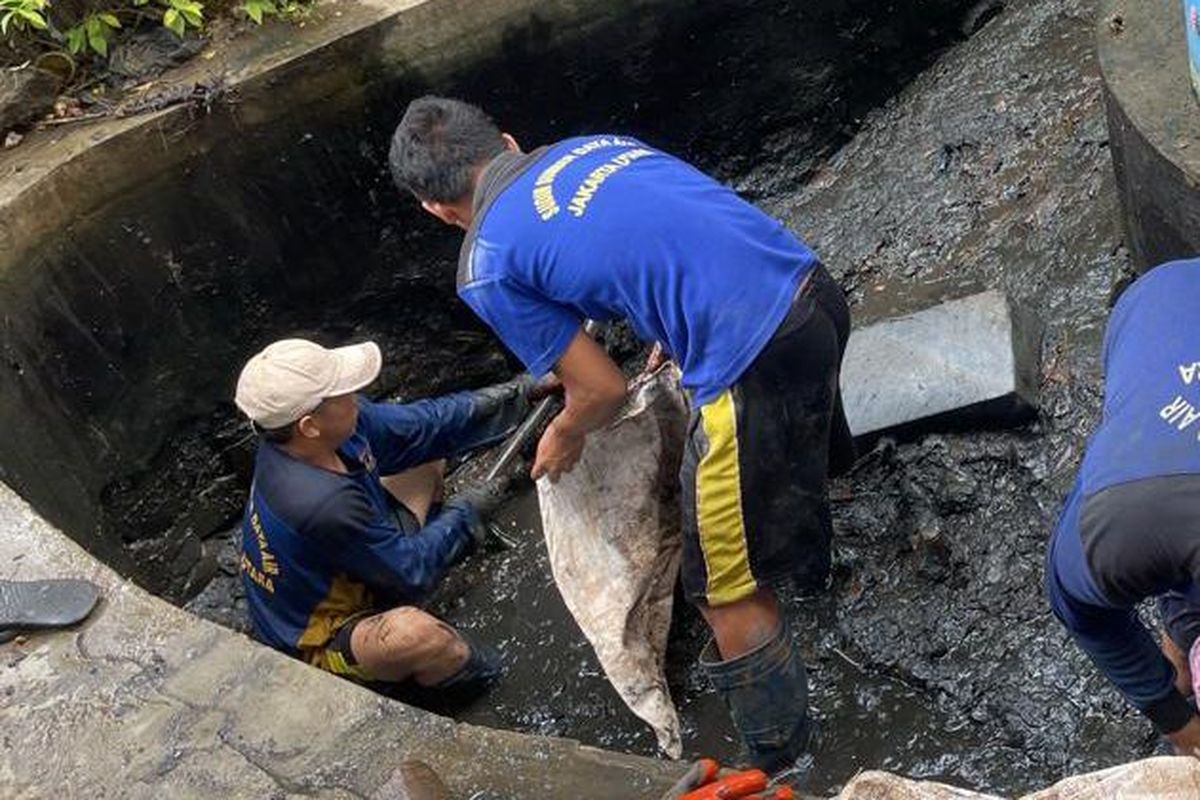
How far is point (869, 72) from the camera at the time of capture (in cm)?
618

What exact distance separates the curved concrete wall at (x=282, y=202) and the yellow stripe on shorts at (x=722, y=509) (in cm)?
237

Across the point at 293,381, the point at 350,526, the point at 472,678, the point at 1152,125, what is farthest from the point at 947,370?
the point at 293,381

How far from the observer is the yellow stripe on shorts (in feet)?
10.8

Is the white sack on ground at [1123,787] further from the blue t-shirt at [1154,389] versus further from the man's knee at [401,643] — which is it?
the man's knee at [401,643]

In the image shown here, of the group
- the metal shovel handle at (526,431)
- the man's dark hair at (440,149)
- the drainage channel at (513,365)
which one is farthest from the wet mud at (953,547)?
the man's dark hair at (440,149)

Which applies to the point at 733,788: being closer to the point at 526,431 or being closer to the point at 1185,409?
the point at 1185,409

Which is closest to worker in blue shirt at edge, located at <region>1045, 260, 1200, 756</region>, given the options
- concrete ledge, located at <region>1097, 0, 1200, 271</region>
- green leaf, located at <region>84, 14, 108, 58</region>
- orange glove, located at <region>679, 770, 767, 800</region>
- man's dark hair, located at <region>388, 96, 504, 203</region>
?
orange glove, located at <region>679, 770, 767, 800</region>

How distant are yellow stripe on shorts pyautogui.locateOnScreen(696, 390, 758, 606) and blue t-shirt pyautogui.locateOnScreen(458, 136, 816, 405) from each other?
75 millimetres

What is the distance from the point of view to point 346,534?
3.84m

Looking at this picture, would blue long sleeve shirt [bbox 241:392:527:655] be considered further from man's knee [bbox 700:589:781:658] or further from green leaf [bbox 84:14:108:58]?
green leaf [bbox 84:14:108:58]

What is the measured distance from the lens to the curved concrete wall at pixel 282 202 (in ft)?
16.1

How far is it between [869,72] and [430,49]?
2.00m

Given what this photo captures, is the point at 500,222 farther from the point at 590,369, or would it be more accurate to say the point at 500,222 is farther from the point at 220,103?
the point at 220,103

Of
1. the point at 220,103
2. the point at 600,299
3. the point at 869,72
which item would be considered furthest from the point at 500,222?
the point at 869,72
